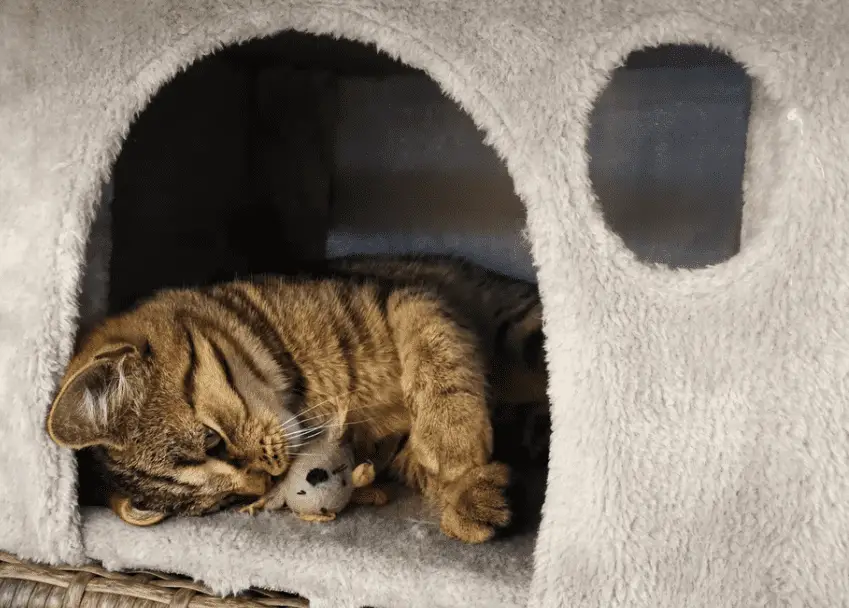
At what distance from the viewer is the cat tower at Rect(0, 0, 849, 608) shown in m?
0.83

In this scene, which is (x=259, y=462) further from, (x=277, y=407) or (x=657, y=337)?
(x=657, y=337)

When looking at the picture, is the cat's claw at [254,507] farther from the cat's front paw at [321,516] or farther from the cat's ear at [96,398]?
Result: the cat's ear at [96,398]

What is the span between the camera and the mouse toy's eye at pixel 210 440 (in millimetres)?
1112

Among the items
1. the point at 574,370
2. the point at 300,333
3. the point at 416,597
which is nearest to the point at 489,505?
the point at 416,597

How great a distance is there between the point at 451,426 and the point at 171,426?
1.45ft

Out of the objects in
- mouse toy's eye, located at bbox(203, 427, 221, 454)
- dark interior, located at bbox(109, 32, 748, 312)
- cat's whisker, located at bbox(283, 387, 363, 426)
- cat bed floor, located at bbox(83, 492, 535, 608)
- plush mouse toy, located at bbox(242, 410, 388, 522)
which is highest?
dark interior, located at bbox(109, 32, 748, 312)

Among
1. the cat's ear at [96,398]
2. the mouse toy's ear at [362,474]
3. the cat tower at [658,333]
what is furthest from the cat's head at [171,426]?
the cat tower at [658,333]

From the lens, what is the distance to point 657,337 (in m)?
0.88

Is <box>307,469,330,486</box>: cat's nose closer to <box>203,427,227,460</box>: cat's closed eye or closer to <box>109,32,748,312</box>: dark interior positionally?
→ <box>203,427,227,460</box>: cat's closed eye

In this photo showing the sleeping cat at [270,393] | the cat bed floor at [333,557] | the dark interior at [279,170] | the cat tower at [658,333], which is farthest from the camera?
the dark interior at [279,170]

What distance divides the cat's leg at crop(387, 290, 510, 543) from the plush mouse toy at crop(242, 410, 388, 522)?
0.12 metres

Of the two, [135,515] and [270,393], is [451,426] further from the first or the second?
[135,515]

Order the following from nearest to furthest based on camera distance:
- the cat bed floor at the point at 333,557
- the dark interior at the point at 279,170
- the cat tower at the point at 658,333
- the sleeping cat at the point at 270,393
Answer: the cat tower at the point at 658,333 < the cat bed floor at the point at 333,557 < the sleeping cat at the point at 270,393 < the dark interior at the point at 279,170

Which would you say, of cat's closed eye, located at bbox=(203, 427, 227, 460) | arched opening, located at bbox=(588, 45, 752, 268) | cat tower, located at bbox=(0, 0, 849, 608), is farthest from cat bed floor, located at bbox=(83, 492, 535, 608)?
arched opening, located at bbox=(588, 45, 752, 268)
